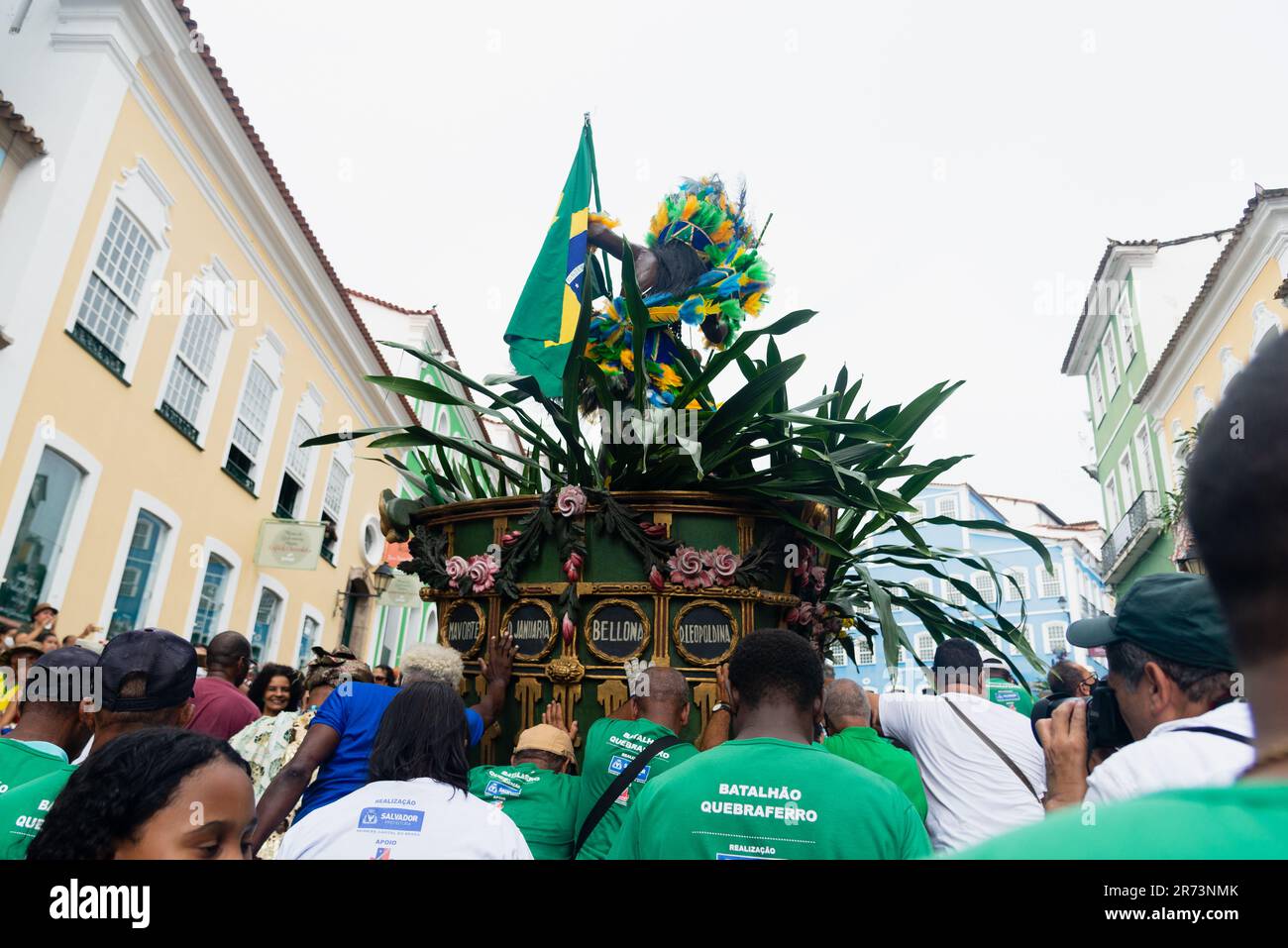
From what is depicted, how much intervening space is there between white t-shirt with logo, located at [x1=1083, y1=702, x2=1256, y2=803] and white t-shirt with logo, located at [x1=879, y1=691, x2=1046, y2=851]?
157 centimetres

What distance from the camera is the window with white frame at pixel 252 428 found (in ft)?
45.1

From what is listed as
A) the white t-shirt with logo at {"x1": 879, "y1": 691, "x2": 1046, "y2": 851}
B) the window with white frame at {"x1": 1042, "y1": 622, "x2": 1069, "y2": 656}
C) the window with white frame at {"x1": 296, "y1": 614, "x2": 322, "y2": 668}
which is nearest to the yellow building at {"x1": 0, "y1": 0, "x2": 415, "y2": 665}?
the window with white frame at {"x1": 296, "y1": 614, "x2": 322, "y2": 668}

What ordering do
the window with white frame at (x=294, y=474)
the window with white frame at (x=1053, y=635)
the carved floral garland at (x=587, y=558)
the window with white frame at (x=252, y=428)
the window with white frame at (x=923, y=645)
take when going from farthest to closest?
the window with white frame at (x=923, y=645) < the window with white frame at (x=1053, y=635) < the window with white frame at (x=294, y=474) < the window with white frame at (x=252, y=428) < the carved floral garland at (x=587, y=558)

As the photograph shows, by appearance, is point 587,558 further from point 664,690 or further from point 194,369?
point 194,369

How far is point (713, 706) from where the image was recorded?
3.71 meters

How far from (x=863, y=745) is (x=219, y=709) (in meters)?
2.98

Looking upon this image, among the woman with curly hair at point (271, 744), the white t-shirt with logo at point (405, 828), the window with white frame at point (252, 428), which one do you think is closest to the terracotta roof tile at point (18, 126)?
the window with white frame at point (252, 428)

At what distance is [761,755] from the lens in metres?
2.08

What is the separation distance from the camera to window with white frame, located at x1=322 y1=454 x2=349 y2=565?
57.1ft

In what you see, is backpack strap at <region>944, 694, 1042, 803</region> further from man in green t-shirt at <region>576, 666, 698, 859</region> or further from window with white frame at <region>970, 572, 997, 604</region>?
window with white frame at <region>970, 572, 997, 604</region>

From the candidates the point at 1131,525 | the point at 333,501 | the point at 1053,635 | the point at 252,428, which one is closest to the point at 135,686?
the point at 252,428

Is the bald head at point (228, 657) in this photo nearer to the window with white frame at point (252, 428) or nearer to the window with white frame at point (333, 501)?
the window with white frame at point (252, 428)

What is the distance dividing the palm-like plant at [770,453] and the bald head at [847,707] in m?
0.51
